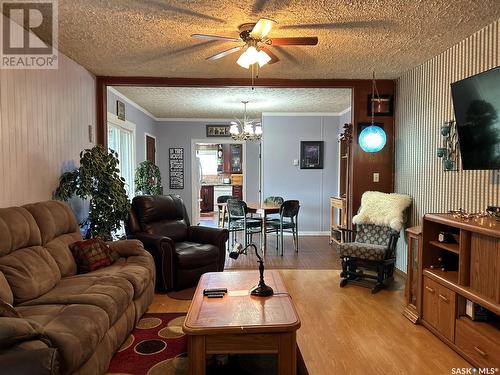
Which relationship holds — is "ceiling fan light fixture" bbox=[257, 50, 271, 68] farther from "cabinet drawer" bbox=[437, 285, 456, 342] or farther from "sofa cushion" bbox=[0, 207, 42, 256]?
"cabinet drawer" bbox=[437, 285, 456, 342]

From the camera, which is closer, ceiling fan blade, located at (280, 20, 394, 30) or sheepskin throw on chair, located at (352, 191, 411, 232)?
ceiling fan blade, located at (280, 20, 394, 30)

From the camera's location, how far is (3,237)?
2.17m

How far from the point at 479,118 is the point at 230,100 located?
13.1 ft

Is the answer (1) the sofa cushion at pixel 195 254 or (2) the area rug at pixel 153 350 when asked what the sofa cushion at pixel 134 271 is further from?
(1) the sofa cushion at pixel 195 254

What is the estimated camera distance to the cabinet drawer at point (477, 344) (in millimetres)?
2092

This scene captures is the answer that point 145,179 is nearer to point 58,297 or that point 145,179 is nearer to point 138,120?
point 138,120

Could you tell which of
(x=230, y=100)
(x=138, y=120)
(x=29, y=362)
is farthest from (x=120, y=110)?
(x=29, y=362)

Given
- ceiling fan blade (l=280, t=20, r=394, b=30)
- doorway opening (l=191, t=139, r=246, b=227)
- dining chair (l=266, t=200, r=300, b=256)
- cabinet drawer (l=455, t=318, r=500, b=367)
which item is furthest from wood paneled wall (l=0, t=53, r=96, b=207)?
doorway opening (l=191, t=139, r=246, b=227)

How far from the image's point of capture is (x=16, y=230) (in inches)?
90.3

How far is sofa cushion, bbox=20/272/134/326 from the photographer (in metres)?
2.15

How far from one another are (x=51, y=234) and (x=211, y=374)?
1.63 metres

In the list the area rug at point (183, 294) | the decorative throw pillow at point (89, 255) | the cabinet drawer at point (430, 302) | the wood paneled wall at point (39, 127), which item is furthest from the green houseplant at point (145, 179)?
the cabinet drawer at point (430, 302)

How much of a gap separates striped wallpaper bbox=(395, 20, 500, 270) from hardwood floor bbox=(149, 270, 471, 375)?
1091 millimetres

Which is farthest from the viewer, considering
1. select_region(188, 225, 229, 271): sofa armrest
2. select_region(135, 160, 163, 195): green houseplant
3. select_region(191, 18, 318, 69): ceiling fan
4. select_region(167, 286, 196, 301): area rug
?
select_region(135, 160, 163, 195): green houseplant
